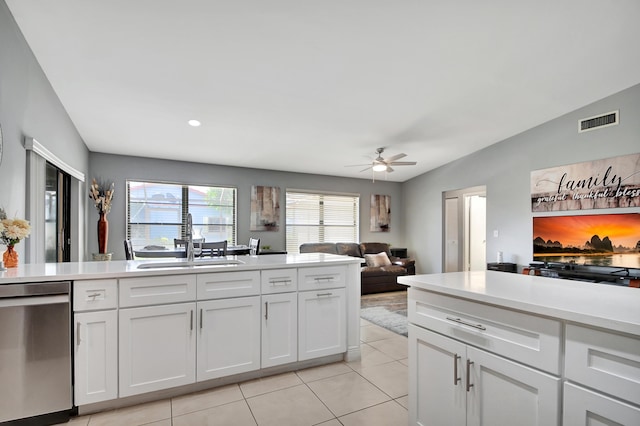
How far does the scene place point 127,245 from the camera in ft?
14.2

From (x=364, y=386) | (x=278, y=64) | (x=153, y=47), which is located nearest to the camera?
(x=364, y=386)

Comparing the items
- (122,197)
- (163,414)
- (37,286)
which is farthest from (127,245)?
(163,414)

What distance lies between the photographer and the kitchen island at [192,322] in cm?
208

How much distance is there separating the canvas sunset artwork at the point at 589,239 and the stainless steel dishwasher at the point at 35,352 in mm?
5992

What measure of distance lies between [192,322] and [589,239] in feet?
17.4

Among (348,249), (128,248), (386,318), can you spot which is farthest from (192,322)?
(348,249)

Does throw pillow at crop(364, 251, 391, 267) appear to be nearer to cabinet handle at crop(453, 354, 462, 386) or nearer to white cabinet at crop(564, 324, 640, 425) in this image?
cabinet handle at crop(453, 354, 462, 386)

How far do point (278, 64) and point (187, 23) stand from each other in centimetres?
91

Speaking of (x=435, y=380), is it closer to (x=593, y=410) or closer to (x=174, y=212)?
(x=593, y=410)

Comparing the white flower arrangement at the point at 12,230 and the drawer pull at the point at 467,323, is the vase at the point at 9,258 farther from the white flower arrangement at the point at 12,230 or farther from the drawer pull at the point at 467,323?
the drawer pull at the point at 467,323

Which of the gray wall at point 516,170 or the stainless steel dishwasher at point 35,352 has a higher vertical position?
the gray wall at point 516,170

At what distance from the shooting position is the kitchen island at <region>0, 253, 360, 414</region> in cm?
208

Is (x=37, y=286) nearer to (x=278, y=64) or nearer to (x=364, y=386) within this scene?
(x=364, y=386)

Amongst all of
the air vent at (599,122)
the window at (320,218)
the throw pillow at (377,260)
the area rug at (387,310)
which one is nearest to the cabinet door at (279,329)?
the area rug at (387,310)
